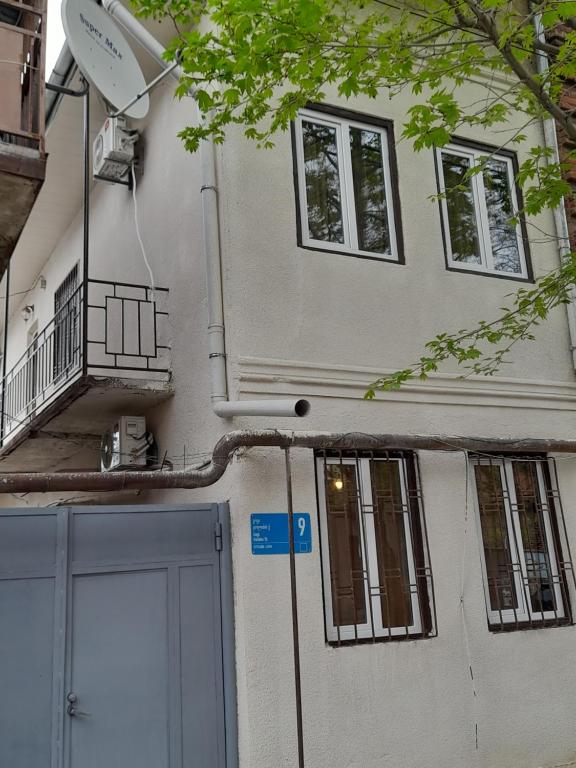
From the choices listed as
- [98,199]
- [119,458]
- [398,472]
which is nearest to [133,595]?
[119,458]

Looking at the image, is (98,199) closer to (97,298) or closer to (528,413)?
(97,298)

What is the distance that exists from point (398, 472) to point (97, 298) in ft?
16.1

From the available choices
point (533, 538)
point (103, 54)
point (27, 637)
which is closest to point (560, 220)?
point (533, 538)

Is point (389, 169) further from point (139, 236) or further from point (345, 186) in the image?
point (139, 236)

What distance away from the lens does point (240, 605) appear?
5199 millimetres

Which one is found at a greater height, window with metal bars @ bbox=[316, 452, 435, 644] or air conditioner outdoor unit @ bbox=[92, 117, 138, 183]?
air conditioner outdoor unit @ bbox=[92, 117, 138, 183]

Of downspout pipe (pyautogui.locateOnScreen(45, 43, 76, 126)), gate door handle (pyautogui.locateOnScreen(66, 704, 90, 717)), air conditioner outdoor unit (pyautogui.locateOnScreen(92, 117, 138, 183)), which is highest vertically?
downspout pipe (pyautogui.locateOnScreen(45, 43, 76, 126))

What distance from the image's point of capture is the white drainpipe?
5211 millimetres

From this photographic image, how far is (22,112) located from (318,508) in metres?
3.76

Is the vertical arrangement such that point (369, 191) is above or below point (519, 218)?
above

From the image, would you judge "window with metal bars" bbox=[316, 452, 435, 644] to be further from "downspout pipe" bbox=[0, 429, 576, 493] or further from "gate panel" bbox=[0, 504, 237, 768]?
"gate panel" bbox=[0, 504, 237, 768]

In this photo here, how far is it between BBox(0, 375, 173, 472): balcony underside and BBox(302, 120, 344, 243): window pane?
6.66 feet

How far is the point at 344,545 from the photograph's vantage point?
580 centimetres

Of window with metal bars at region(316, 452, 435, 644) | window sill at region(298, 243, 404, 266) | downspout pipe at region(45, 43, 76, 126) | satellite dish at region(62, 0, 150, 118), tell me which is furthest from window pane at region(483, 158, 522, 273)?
downspout pipe at region(45, 43, 76, 126)
